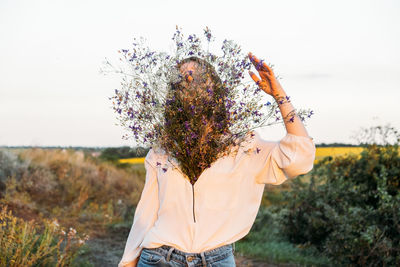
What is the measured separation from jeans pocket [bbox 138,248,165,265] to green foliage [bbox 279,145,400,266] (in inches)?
184

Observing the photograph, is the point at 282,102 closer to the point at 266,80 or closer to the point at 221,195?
the point at 266,80

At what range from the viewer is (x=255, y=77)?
2545 mm

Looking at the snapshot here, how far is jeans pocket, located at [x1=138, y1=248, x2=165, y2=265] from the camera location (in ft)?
8.13

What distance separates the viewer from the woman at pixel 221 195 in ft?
8.02

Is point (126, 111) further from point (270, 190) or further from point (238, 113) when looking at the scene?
point (270, 190)

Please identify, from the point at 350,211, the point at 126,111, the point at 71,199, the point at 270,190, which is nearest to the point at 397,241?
the point at 350,211

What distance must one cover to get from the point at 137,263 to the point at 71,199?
9155 millimetres

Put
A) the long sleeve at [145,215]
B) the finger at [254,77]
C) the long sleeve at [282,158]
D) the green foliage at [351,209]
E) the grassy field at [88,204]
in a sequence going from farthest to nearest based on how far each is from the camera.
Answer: the grassy field at [88,204]
the green foliage at [351,209]
the long sleeve at [145,215]
the finger at [254,77]
the long sleeve at [282,158]

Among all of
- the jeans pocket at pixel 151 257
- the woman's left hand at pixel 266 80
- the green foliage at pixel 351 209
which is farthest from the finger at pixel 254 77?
the green foliage at pixel 351 209

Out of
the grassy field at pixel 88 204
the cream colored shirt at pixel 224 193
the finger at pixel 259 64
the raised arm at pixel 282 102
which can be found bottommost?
the grassy field at pixel 88 204

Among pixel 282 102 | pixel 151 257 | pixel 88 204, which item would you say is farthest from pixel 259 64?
pixel 88 204

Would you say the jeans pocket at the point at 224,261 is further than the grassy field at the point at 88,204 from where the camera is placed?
No

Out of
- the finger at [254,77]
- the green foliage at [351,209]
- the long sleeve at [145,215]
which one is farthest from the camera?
the green foliage at [351,209]

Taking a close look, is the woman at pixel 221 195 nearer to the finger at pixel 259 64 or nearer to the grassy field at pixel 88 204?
the finger at pixel 259 64
